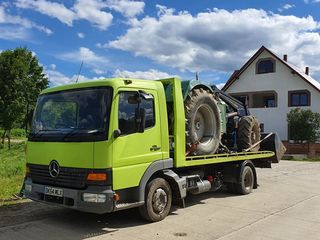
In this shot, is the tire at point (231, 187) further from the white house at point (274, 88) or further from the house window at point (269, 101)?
the house window at point (269, 101)

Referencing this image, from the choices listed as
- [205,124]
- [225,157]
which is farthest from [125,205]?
[225,157]

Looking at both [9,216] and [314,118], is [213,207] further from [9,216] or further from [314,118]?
[314,118]

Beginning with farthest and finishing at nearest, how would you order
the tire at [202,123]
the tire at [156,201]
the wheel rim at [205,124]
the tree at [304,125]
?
the tree at [304,125] → the wheel rim at [205,124] → the tire at [202,123] → the tire at [156,201]

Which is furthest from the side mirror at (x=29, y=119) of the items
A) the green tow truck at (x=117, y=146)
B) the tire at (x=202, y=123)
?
the tire at (x=202, y=123)

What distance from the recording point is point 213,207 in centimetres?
973

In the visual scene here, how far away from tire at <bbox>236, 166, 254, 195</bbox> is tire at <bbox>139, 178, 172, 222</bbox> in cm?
354

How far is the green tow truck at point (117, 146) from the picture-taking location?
7.08m

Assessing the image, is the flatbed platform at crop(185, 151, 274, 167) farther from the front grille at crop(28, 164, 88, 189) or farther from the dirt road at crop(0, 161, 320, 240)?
the front grille at crop(28, 164, 88, 189)

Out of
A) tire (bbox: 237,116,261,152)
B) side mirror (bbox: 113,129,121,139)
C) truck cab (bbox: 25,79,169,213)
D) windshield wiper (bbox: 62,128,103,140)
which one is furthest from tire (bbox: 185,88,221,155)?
windshield wiper (bbox: 62,128,103,140)

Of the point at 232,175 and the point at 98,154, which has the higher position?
the point at 98,154

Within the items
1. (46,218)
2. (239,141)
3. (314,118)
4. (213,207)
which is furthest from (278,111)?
(46,218)

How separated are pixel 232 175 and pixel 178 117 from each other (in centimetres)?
347

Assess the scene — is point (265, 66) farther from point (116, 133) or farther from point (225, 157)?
point (116, 133)

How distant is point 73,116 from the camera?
24.7 feet
